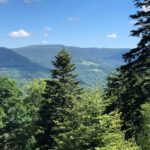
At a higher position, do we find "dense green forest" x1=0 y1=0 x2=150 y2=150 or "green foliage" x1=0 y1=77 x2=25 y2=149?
"dense green forest" x1=0 y1=0 x2=150 y2=150

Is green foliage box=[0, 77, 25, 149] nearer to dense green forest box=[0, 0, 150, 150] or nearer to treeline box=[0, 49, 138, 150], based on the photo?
treeline box=[0, 49, 138, 150]

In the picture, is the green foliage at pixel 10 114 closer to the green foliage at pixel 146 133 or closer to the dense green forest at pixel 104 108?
the dense green forest at pixel 104 108

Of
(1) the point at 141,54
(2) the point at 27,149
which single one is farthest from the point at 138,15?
(2) the point at 27,149

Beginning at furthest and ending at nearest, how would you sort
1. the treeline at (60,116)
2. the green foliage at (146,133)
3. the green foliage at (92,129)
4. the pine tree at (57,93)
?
1. the pine tree at (57,93)
2. the green foliage at (146,133)
3. the treeline at (60,116)
4. the green foliage at (92,129)

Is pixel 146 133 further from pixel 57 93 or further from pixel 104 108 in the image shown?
pixel 57 93

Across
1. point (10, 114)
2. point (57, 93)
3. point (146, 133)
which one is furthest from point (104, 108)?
point (10, 114)

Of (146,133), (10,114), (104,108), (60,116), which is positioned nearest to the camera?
(104,108)

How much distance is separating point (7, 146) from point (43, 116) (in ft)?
140

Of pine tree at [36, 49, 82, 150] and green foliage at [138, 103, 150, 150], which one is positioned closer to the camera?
green foliage at [138, 103, 150, 150]

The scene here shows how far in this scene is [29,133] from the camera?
3137 inches

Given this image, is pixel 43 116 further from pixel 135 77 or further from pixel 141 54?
pixel 141 54

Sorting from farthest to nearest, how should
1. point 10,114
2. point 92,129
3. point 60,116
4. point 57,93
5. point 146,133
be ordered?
point 10,114
point 57,93
point 60,116
point 146,133
point 92,129

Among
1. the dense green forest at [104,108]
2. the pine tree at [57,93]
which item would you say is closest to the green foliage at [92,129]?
the dense green forest at [104,108]

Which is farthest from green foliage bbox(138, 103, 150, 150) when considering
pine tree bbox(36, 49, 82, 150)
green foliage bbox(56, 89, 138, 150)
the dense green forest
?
pine tree bbox(36, 49, 82, 150)
